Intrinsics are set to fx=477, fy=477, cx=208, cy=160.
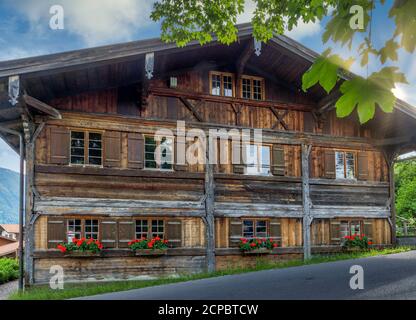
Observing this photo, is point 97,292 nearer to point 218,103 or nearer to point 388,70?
point 218,103

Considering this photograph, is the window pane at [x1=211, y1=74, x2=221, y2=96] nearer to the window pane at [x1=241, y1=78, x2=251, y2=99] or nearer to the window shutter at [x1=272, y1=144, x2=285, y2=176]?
the window pane at [x1=241, y1=78, x2=251, y2=99]

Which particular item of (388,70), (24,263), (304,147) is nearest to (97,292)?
(24,263)

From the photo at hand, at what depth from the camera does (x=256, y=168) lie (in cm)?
1702

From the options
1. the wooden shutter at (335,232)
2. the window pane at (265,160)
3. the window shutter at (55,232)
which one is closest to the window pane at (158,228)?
the window shutter at (55,232)

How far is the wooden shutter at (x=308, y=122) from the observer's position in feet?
58.8

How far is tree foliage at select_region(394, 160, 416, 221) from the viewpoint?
33.6 meters

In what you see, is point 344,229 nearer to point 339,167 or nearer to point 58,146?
point 339,167

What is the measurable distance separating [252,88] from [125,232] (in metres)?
6.88

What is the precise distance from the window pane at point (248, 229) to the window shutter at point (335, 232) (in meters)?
3.17

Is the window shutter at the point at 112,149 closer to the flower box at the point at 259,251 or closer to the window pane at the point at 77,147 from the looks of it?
the window pane at the point at 77,147

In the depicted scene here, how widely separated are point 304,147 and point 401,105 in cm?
386

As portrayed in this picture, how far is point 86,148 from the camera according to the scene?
1508 centimetres

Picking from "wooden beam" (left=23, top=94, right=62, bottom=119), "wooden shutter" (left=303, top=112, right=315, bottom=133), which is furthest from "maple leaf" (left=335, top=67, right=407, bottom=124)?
"wooden shutter" (left=303, top=112, right=315, bottom=133)

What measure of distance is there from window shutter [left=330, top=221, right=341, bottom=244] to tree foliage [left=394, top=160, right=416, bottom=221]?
17.5 meters
